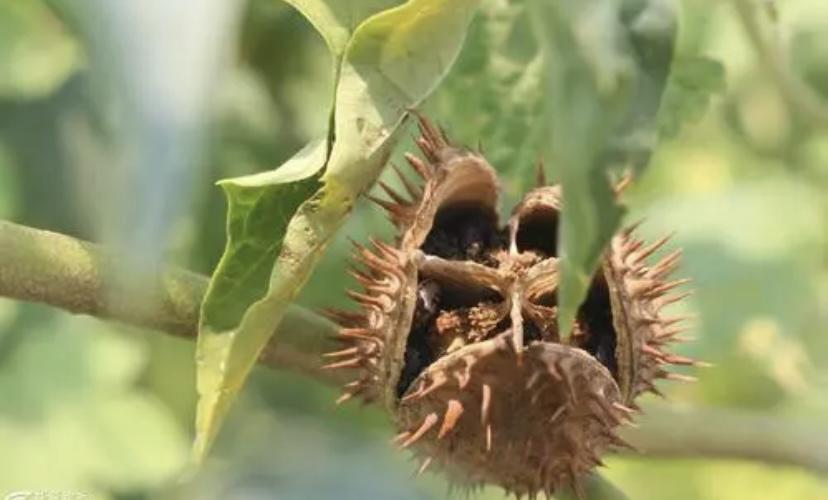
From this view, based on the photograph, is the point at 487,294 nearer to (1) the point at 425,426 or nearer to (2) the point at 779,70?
(1) the point at 425,426

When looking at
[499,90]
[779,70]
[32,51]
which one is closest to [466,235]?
[499,90]

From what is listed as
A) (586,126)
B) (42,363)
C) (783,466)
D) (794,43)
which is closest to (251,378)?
(42,363)

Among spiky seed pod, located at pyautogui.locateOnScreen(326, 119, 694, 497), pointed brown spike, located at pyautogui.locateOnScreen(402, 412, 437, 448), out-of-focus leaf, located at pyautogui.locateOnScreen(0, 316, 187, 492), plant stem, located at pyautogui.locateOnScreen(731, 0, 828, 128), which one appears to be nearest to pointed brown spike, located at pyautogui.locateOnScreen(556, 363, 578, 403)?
spiky seed pod, located at pyautogui.locateOnScreen(326, 119, 694, 497)

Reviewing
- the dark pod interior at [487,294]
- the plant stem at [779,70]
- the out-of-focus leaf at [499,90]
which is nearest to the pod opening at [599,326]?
the dark pod interior at [487,294]

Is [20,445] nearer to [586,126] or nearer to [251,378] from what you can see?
[251,378]

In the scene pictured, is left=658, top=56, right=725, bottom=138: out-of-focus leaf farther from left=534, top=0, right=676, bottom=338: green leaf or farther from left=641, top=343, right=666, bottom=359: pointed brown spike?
left=534, top=0, right=676, bottom=338: green leaf

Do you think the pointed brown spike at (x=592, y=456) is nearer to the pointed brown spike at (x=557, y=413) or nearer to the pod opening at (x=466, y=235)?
the pointed brown spike at (x=557, y=413)
